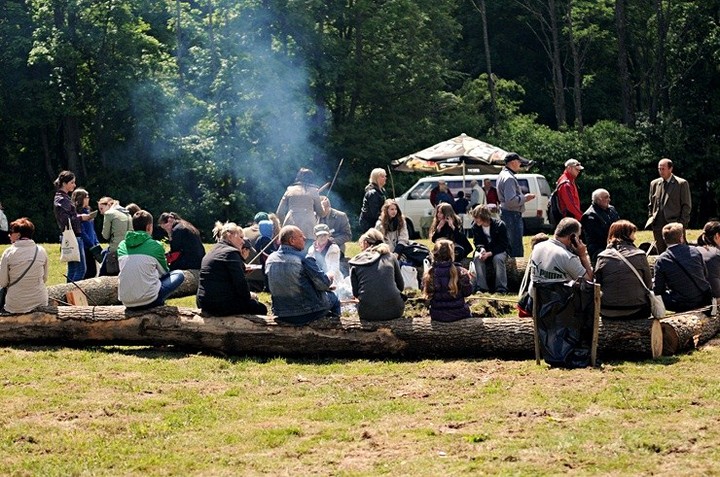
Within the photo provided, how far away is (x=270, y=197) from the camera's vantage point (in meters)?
35.1

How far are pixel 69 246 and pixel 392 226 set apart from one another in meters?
4.13

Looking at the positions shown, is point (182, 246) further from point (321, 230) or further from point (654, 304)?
point (654, 304)

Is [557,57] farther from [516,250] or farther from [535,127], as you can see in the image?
[516,250]

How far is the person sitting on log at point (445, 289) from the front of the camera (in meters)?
11.6

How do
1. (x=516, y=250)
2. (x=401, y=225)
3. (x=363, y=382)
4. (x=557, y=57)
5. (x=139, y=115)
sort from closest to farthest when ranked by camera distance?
(x=363, y=382) < (x=401, y=225) < (x=516, y=250) < (x=139, y=115) < (x=557, y=57)

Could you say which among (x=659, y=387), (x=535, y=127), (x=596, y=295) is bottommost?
(x=659, y=387)

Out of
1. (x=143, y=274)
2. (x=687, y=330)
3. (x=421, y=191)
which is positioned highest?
(x=421, y=191)

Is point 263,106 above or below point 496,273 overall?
above

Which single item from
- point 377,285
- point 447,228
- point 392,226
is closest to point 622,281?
point 377,285

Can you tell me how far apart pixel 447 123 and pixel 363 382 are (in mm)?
28916

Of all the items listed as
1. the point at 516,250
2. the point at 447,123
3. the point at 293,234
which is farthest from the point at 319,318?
the point at 447,123

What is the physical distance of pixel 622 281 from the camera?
1116cm

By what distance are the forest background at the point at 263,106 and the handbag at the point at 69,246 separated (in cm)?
1854

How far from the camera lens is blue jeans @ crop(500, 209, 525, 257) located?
1714 centimetres
